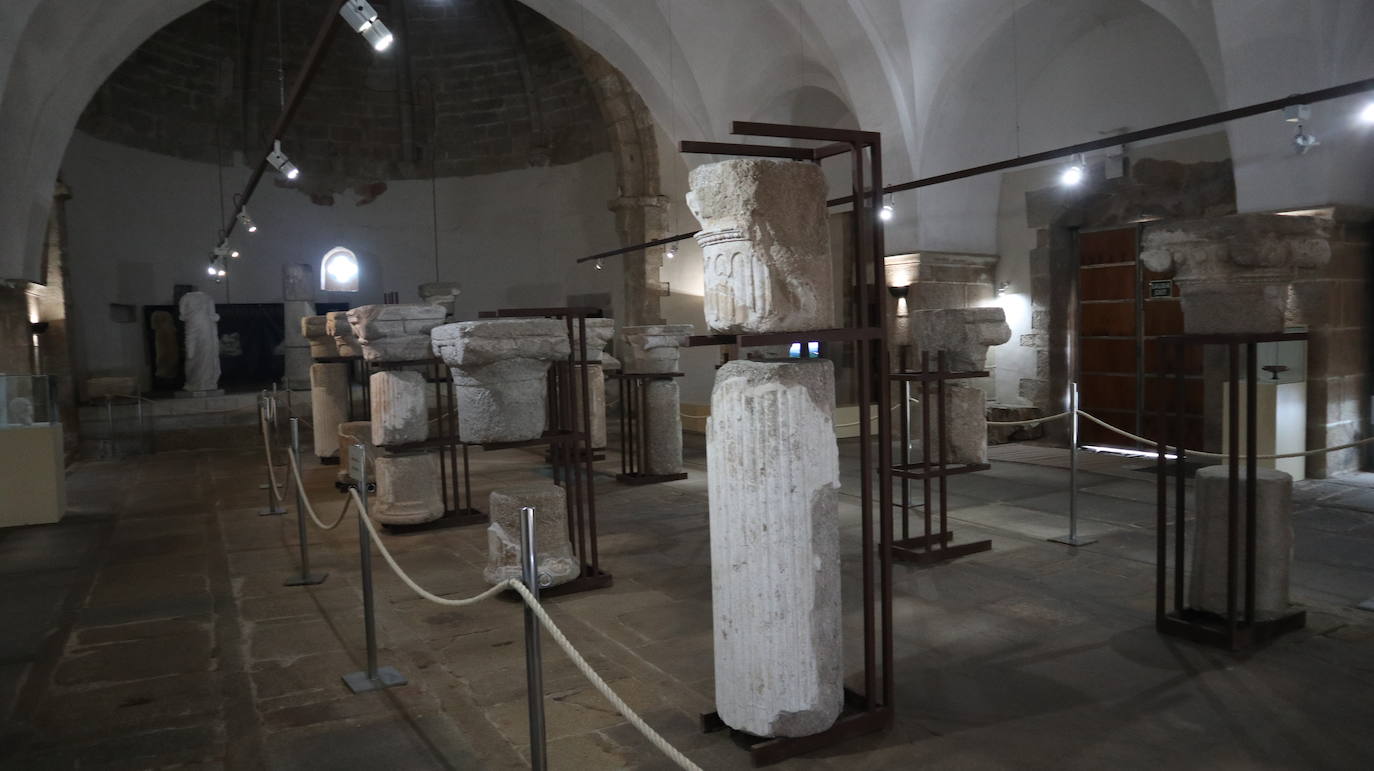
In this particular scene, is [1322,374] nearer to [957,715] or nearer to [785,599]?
[957,715]

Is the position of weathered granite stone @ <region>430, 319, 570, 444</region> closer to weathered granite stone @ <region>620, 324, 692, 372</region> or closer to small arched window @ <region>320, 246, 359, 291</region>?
weathered granite stone @ <region>620, 324, 692, 372</region>

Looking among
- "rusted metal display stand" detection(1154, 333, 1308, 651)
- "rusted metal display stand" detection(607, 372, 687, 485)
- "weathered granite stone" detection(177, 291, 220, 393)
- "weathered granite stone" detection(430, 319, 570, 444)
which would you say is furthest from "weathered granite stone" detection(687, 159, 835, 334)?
"weathered granite stone" detection(177, 291, 220, 393)

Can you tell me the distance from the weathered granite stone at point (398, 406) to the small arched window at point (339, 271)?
36.0 feet

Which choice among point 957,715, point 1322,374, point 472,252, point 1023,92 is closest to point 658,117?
point 1023,92

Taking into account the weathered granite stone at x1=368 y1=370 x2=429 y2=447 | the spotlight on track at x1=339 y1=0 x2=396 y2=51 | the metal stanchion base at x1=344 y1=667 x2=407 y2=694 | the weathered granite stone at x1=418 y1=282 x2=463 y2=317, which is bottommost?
the metal stanchion base at x1=344 y1=667 x2=407 y2=694

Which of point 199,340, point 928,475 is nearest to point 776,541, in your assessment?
point 928,475

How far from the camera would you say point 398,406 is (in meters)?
7.10

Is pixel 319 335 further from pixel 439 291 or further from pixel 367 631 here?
pixel 367 631

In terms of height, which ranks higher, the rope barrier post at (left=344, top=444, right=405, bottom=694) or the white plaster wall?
the white plaster wall

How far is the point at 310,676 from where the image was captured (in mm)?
4238

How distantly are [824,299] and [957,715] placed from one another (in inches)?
68.0

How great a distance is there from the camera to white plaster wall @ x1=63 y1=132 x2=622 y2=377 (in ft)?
49.6

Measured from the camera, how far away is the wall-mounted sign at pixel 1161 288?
9.99m

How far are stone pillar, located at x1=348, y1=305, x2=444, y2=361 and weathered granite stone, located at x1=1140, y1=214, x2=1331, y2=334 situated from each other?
5.28 metres
